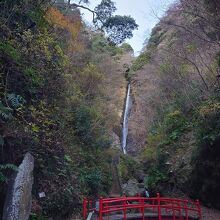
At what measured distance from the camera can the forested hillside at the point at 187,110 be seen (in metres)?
12.5

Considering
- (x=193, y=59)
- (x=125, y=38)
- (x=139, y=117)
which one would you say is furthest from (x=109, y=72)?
(x=125, y=38)

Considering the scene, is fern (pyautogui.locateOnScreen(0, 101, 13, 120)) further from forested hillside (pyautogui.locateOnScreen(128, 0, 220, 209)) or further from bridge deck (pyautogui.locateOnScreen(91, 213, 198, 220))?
forested hillside (pyautogui.locateOnScreen(128, 0, 220, 209))

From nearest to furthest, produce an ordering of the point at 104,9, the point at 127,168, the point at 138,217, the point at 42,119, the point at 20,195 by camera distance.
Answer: the point at 20,195 < the point at 42,119 < the point at 138,217 < the point at 127,168 < the point at 104,9

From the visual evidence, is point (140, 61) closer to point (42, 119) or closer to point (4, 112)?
point (42, 119)

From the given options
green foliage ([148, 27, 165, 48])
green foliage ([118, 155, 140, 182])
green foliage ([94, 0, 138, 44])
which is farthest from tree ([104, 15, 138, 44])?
green foliage ([118, 155, 140, 182])

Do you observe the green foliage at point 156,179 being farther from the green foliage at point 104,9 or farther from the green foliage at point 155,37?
the green foliage at point 155,37

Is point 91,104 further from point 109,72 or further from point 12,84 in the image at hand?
point 12,84

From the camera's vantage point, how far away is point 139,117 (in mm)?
26891

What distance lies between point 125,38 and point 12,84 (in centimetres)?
3496

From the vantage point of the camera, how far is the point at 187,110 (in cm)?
1786

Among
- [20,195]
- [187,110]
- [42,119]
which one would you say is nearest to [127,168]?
[187,110]

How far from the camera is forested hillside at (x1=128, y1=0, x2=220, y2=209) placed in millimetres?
12492

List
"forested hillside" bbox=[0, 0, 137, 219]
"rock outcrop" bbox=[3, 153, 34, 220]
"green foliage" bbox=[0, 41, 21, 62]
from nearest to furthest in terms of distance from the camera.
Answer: "rock outcrop" bbox=[3, 153, 34, 220] → "forested hillside" bbox=[0, 0, 137, 219] → "green foliage" bbox=[0, 41, 21, 62]

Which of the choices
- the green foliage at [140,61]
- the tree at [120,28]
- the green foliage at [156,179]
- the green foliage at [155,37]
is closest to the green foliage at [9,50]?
the green foliage at [156,179]
